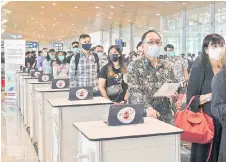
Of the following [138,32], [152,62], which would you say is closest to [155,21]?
[138,32]

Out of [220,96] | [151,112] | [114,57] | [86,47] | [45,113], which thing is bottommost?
[45,113]

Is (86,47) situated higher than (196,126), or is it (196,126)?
(86,47)

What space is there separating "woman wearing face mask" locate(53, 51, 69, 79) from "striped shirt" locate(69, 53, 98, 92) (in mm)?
2793

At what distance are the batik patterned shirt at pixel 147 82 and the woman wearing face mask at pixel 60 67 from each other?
5.05 metres

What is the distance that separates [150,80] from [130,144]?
0.87 m

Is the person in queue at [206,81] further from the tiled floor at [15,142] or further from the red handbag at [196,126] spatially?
the tiled floor at [15,142]

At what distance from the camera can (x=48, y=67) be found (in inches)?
408

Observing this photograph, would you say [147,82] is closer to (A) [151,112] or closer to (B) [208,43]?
(A) [151,112]

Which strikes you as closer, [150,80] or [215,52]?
[150,80]

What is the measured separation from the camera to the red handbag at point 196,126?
118 inches

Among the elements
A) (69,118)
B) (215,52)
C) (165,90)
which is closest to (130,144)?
(165,90)

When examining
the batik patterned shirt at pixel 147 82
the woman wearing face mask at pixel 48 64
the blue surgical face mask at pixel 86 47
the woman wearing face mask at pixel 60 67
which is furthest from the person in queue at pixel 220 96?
the woman wearing face mask at pixel 48 64

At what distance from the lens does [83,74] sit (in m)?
5.19

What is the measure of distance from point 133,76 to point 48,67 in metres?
7.57
